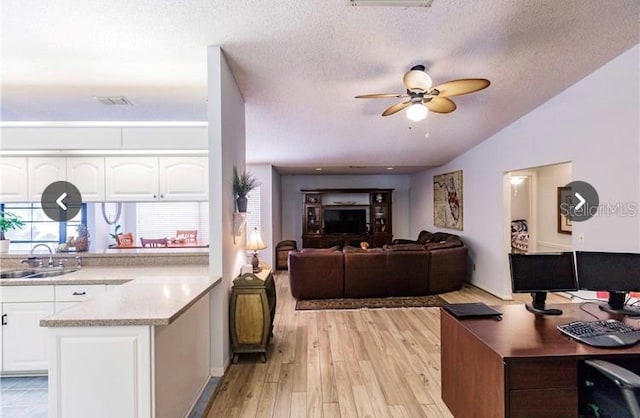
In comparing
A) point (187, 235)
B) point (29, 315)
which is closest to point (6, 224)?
point (29, 315)

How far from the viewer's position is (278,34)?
2490 millimetres

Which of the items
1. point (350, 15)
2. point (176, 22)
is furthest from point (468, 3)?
point (176, 22)

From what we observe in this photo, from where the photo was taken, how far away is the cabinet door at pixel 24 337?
2602 millimetres

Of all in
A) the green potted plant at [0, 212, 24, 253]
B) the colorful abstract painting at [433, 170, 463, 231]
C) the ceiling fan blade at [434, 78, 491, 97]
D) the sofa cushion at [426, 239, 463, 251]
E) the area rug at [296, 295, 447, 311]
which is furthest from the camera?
the colorful abstract painting at [433, 170, 463, 231]

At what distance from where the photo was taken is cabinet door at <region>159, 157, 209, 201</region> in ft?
10.6

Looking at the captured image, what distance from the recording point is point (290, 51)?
275 cm

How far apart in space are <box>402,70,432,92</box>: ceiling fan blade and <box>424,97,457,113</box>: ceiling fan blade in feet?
1.00

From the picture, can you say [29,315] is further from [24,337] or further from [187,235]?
[187,235]

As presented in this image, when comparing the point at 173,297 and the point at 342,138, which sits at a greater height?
the point at 342,138

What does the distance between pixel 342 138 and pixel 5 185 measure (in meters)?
4.08

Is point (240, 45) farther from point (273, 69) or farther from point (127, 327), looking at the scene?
point (127, 327)

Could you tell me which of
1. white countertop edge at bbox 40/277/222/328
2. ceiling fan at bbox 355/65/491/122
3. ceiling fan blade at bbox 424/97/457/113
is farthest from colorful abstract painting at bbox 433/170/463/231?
white countertop edge at bbox 40/277/222/328

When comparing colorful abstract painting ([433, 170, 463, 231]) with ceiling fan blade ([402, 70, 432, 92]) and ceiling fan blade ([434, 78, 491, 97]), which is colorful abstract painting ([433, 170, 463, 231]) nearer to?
ceiling fan blade ([434, 78, 491, 97])

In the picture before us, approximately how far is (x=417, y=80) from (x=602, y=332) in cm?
210
